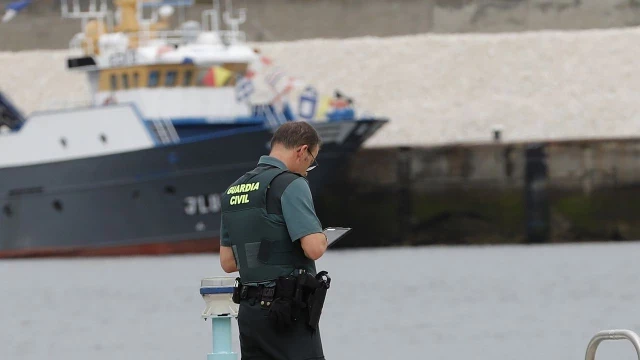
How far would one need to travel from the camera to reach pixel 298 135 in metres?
8.27

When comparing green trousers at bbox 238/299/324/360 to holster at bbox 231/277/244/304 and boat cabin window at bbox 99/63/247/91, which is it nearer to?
holster at bbox 231/277/244/304

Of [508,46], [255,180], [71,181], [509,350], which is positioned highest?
[508,46]

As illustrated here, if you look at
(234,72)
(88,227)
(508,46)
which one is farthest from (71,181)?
(508,46)

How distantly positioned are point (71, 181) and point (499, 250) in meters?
8.84

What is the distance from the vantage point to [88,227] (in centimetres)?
3766

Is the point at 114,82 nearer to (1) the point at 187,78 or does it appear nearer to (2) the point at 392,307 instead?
(1) the point at 187,78

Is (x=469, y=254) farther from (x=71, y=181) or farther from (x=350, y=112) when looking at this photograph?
(x=71, y=181)

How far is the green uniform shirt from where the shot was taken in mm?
8094

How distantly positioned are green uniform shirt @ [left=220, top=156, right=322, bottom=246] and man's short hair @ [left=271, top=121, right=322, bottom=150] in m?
0.18

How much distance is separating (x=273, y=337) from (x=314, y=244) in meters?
0.56

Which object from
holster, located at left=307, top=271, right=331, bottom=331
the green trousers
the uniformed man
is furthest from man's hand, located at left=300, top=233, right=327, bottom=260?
the green trousers

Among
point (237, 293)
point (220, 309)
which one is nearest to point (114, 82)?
point (220, 309)

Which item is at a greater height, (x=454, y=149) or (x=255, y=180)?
(x=454, y=149)

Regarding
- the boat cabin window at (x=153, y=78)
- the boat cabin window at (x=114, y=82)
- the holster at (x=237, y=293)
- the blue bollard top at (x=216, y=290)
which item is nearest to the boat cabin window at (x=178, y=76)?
the boat cabin window at (x=153, y=78)
